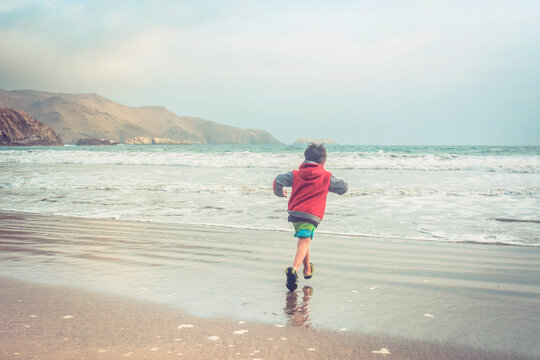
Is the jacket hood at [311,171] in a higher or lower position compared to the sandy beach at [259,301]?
higher

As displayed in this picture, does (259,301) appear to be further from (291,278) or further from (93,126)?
(93,126)

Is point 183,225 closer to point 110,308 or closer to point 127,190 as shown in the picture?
point 110,308

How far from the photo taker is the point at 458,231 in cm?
621

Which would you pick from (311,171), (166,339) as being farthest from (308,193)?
(166,339)

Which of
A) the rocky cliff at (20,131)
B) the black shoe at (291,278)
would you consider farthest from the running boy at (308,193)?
the rocky cliff at (20,131)

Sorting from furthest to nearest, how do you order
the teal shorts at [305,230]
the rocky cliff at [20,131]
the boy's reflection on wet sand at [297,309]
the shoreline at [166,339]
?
the rocky cliff at [20,131]
the teal shorts at [305,230]
the boy's reflection on wet sand at [297,309]
the shoreline at [166,339]

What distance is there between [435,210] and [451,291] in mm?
5207

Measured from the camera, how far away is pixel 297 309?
Answer: 2.76 m

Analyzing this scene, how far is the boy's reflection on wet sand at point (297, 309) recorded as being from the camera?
99.1 inches

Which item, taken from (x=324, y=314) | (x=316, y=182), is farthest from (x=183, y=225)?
(x=324, y=314)

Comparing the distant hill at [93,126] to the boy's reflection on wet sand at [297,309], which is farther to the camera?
the distant hill at [93,126]

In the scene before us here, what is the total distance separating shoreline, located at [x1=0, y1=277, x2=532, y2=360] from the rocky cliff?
93.1 m

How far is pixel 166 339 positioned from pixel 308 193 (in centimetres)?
179

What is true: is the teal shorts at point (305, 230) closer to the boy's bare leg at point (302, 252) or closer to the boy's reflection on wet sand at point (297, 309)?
the boy's bare leg at point (302, 252)
